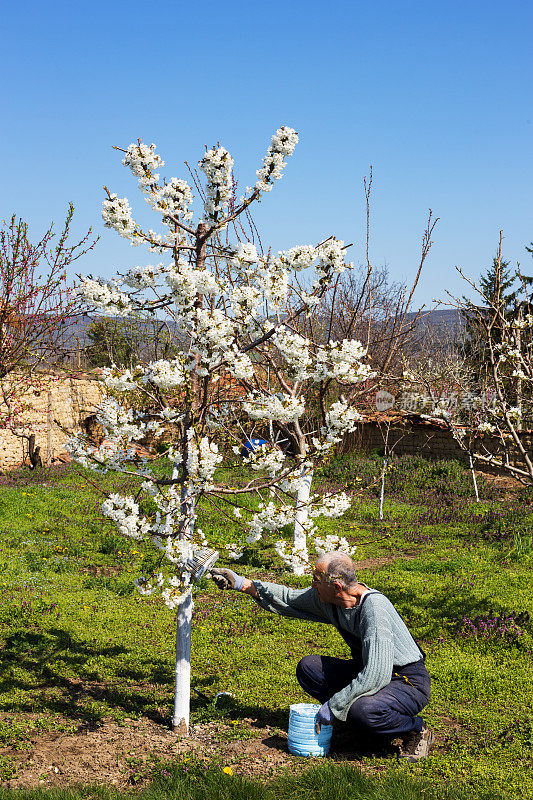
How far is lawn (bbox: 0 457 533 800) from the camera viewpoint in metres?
3.82

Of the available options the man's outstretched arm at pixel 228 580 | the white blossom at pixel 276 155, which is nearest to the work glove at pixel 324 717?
the man's outstretched arm at pixel 228 580

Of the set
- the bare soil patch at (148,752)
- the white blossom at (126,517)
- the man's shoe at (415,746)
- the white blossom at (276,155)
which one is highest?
the white blossom at (276,155)

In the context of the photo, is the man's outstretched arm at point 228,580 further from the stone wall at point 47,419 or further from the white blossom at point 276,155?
the stone wall at point 47,419

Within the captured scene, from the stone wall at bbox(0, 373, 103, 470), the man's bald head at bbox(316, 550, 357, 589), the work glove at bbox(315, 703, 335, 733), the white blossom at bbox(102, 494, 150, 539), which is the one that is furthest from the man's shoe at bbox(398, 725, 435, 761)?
the stone wall at bbox(0, 373, 103, 470)

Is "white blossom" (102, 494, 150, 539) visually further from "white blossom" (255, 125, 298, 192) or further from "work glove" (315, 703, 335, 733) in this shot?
"white blossom" (255, 125, 298, 192)

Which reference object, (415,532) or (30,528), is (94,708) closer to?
(30,528)

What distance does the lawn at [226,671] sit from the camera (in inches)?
150

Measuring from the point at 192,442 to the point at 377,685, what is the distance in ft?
6.10

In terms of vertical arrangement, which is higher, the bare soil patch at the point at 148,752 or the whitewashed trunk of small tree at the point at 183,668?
the whitewashed trunk of small tree at the point at 183,668

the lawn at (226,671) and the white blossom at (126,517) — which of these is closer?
the lawn at (226,671)

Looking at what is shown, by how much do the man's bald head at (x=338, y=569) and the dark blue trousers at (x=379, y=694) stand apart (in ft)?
2.22

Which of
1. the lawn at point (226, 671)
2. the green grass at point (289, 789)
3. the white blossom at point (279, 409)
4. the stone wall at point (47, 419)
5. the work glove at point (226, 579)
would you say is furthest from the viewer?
the stone wall at point (47, 419)

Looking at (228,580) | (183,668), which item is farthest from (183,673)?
(228,580)

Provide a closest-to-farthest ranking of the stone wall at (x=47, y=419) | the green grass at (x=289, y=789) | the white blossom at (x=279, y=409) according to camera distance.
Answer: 1. the green grass at (x=289, y=789)
2. the white blossom at (x=279, y=409)
3. the stone wall at (x=47, y=419)
